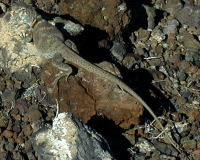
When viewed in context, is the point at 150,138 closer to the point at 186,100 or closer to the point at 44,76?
the point at 186,100

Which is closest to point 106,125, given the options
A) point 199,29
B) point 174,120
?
point 174,120

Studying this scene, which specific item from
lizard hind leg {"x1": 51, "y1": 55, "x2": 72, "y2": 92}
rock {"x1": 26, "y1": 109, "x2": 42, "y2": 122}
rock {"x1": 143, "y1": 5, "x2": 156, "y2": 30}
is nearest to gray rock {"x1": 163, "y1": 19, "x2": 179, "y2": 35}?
rock {"x1": 143, "y1": 5, "x2": 156, "y2": 30}

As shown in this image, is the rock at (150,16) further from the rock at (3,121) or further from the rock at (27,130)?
the rock at (3,121)

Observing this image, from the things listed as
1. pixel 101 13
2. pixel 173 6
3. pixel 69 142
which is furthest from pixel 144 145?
pixel 173 6

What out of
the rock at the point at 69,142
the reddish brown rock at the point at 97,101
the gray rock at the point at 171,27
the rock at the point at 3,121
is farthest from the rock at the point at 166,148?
the gray rock at the point at 171,27

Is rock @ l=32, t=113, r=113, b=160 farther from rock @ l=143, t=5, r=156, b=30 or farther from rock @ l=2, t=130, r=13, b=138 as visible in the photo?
rock @ l=143, t=5, r=156, b=30

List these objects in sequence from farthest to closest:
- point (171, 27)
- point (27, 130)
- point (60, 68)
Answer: point (171, 27) → point (60, 68) → point (27, 130)

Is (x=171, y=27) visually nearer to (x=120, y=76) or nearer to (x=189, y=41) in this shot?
(x=189, y=41)
